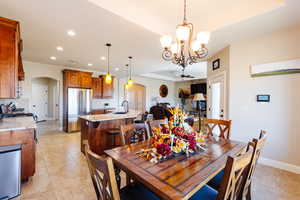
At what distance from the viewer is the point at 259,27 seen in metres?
2.57

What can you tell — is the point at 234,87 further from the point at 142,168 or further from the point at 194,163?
the point at 142,168

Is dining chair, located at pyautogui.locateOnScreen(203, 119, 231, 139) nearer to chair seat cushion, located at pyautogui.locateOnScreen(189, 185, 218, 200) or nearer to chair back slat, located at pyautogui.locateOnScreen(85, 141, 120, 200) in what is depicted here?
chair seat cushion, located at pyautogui.locateOnScreen(189, 185, 218, 200)

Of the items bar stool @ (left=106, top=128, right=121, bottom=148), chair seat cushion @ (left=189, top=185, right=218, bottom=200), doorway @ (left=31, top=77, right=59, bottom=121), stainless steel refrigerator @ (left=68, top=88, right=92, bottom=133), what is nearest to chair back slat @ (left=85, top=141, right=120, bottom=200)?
chair seat cushion @ (left=189, top=185, right=218, bottom=200)

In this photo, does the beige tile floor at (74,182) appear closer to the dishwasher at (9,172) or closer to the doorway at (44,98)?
the dishwasher at (9,172)

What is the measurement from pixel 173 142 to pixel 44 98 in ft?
30.1

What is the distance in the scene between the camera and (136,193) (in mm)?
1282

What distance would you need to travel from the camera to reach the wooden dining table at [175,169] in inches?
35.8

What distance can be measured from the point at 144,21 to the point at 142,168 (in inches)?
99.6

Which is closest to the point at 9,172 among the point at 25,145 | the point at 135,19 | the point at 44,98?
the point at 25,145

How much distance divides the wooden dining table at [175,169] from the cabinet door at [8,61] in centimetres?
194

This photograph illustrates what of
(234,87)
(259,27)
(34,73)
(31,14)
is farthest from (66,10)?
(34,73)

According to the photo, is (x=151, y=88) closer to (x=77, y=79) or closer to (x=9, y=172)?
(x=77, y=79)

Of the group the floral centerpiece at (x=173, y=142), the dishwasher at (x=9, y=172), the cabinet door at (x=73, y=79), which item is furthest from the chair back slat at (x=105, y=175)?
the cabinet door at (x=73, y=79)

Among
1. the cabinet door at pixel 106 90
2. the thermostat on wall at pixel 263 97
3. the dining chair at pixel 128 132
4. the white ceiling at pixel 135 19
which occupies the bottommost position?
the dining chair at pixel 128 132
